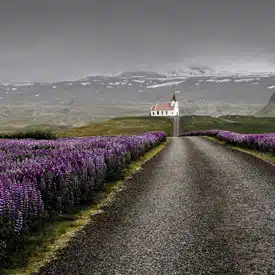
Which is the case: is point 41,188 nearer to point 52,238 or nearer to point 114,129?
point 52,238

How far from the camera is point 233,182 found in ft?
54.4

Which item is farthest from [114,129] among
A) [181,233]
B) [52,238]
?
[181,233]

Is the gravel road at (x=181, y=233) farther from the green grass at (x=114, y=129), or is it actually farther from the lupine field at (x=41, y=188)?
the green grass at (x=114, y=129)

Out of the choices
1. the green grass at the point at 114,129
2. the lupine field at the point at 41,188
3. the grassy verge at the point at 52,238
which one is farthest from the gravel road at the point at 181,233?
the green grass at the point at 114,129

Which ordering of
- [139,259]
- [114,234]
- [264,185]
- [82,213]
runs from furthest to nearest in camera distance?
[264,185] → [82,213] → [114,234] → [139,259]

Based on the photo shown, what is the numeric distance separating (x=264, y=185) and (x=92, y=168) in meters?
6.89

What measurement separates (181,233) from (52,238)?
311 cm

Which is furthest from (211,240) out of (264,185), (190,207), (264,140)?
(264,140)

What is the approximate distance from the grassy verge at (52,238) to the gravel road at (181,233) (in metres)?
0.28

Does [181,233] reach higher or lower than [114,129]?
higher

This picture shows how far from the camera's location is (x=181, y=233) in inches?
372

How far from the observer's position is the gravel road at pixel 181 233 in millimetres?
7500

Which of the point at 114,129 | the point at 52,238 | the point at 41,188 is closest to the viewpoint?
the point at 52,238

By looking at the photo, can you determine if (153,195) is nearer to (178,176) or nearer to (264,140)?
(178,176)
